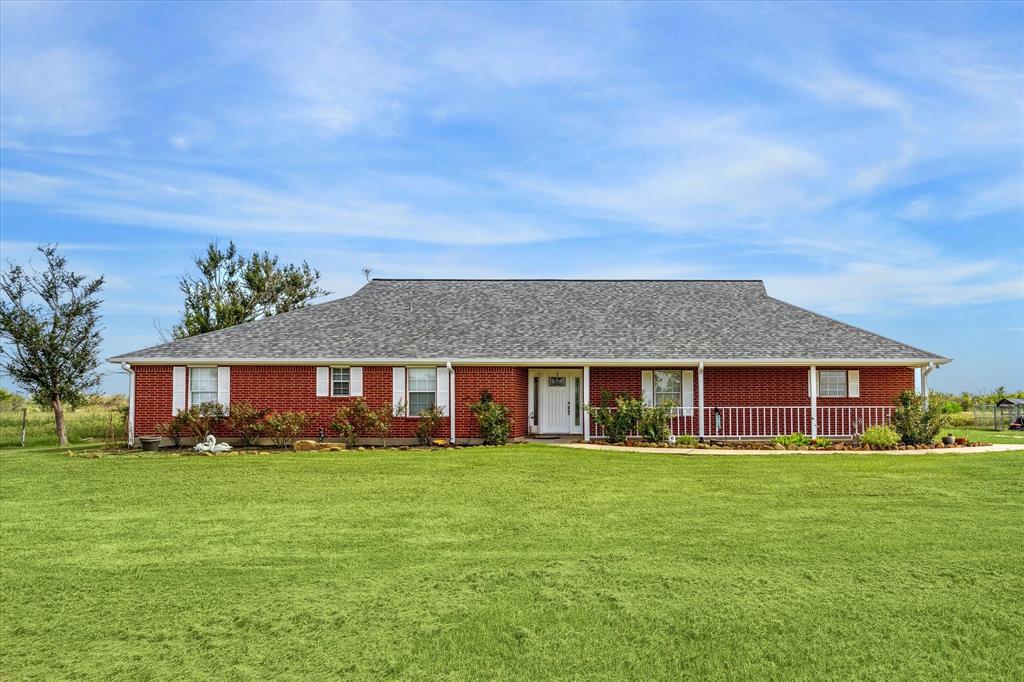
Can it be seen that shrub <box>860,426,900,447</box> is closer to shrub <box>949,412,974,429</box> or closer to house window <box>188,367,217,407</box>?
shrub <box>949,412,974,429</box>

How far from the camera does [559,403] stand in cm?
2589

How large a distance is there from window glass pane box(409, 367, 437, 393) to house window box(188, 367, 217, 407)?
5838mm

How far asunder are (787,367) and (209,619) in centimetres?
2076

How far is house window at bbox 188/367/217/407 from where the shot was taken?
24.0m

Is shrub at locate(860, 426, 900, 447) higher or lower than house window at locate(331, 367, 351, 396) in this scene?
lower

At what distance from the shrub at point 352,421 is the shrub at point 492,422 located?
310cm

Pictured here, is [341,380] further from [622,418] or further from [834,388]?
[834,388]

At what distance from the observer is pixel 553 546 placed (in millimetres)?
9742

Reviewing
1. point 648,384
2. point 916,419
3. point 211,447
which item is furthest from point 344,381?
point 916,419

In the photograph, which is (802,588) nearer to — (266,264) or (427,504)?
(427,504)

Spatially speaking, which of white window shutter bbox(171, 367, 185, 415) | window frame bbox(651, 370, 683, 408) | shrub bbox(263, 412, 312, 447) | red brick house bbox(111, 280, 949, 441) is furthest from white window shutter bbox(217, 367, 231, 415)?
window frame bbox(651, 370, 683, 408)

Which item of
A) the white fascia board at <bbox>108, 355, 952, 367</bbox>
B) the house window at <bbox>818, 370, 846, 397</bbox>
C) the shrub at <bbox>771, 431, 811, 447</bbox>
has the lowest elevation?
the shrub at <bbox>771, 431, 811, 447</bbox>

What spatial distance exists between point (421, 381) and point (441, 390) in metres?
0.66

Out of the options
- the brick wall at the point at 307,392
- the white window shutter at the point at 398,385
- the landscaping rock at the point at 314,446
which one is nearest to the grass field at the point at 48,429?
the brick wall at the point at 307,392
